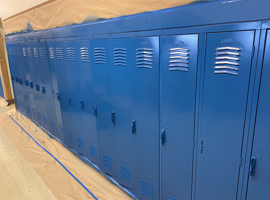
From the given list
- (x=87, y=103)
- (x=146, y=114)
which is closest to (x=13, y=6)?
(x=87, y=103)

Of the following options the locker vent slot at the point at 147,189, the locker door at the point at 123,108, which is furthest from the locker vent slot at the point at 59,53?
the locker vent slot at the point at 147,189

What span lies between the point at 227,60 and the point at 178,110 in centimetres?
51

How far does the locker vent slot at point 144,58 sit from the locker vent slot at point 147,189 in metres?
1.11

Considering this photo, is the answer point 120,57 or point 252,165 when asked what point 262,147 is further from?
point 120,57

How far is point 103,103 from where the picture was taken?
2291mm

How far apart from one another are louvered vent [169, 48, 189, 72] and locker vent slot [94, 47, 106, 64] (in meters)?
0.82

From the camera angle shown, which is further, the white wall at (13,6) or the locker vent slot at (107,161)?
the white wall at (13,6)

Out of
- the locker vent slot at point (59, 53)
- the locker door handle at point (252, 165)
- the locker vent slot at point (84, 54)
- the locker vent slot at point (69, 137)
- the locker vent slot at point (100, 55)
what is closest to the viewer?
the locker door handle at point (252, 165)

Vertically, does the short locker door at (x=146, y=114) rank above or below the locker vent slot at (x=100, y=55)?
below

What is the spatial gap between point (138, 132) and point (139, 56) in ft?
2.30

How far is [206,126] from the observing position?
147cm

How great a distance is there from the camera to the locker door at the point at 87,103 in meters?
2.37

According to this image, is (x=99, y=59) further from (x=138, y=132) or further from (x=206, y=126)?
(x=206, y=126)

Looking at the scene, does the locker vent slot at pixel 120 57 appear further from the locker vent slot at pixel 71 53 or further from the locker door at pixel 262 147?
the locker door at pixel 262 147
